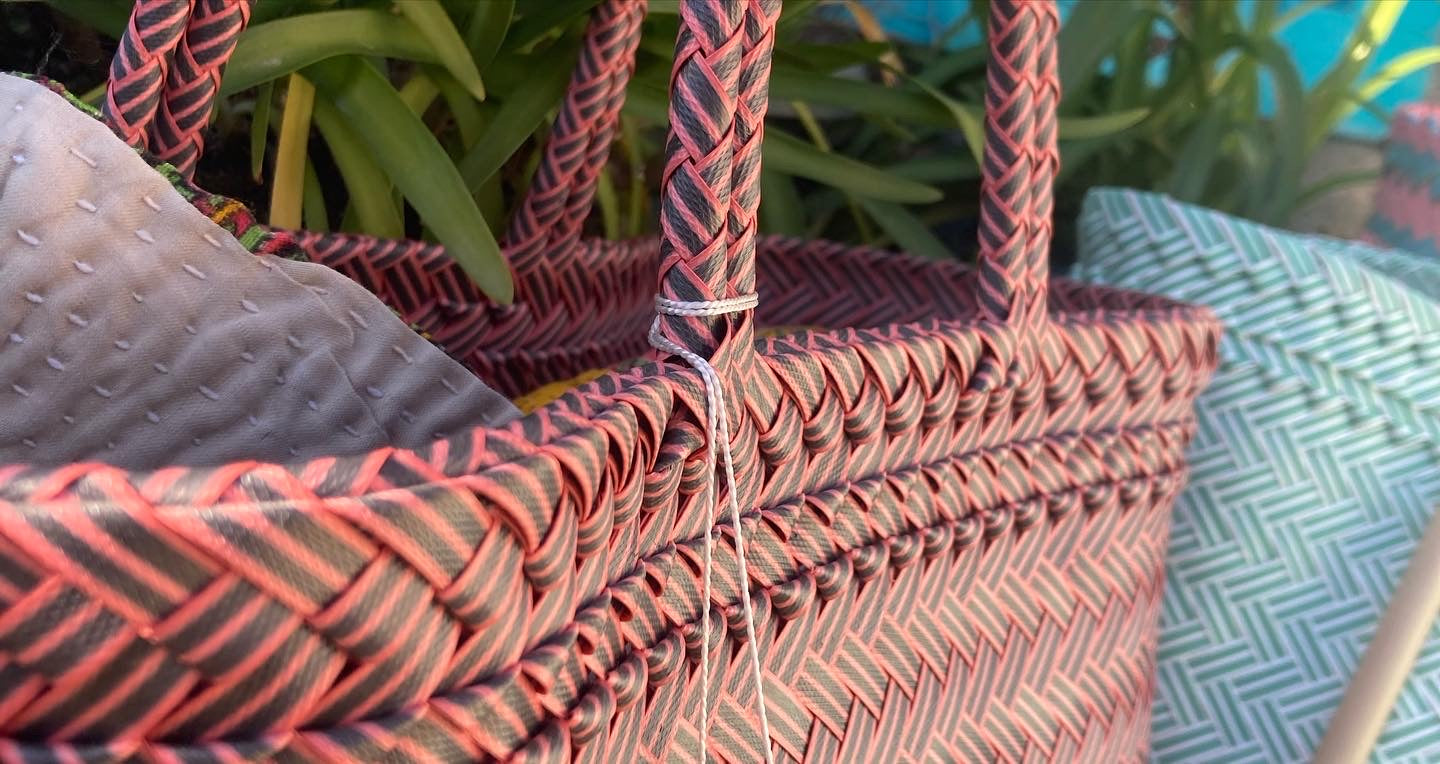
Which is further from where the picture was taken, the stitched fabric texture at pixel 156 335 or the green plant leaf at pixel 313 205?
the green plant leaf at pixel 313 205

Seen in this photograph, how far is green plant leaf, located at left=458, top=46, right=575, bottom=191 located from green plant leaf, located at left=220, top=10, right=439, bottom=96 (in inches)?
2.8

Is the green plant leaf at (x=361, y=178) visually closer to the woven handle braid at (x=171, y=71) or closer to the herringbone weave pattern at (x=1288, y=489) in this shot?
the woven handle braid at (x=171, y=71)

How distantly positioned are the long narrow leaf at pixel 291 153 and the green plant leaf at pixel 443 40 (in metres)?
0.07

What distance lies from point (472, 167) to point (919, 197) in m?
0.26

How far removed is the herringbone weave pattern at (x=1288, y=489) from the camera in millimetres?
496

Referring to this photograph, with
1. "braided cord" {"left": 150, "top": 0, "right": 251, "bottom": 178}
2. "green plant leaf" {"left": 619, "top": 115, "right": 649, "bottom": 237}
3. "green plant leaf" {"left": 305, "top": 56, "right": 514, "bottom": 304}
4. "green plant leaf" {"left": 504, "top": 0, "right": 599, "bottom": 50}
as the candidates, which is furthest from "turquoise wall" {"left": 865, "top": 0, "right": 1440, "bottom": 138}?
"braided cord" {"left": 150, "top": 0, "right": 251, "bottom": 178}

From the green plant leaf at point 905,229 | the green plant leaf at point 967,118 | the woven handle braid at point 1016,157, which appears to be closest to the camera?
the woven handle braid at point 1016,157

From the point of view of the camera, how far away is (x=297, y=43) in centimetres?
45

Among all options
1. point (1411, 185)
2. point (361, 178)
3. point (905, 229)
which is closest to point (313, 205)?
point (361, 178)

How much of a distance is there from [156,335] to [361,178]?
10.1 inches

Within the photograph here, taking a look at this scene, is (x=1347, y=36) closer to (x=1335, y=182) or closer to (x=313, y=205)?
(x=1335, y=182)

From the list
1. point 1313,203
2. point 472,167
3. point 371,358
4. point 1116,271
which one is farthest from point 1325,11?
point 371,358

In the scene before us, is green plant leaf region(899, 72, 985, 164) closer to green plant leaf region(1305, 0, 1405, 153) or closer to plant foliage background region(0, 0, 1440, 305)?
plant foliage background region(0, 0, 1440, 305)

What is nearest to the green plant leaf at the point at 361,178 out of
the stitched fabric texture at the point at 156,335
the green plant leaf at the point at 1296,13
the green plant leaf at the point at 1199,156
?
the stitched fabric texture at the point at 156,335
